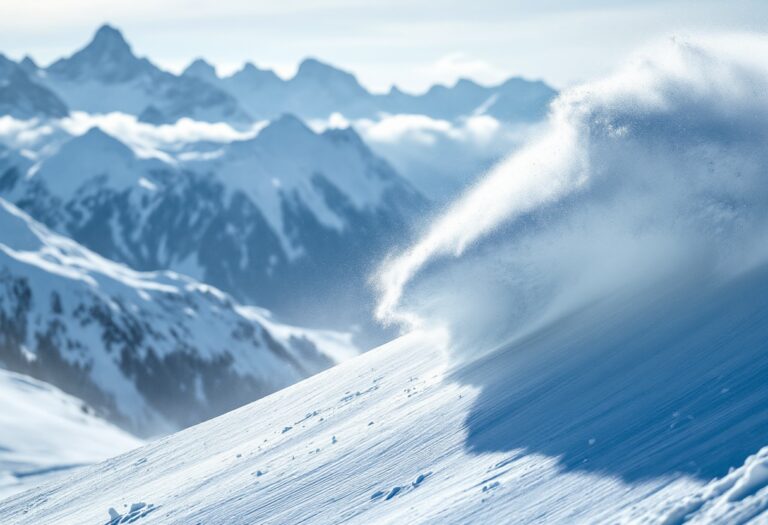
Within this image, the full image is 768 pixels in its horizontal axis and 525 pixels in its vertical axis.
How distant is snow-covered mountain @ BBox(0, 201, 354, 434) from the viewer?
136250 millimetres

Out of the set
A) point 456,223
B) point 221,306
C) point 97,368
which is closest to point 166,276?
point 221,306

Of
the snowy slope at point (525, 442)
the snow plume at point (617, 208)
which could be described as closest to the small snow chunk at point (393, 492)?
the snowy slope at point (525, 442)

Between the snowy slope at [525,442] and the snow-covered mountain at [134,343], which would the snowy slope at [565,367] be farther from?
the snow-covered mountain at [134,343]

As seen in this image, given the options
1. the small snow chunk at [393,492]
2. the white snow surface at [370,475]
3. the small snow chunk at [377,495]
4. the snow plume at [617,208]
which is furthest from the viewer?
the snow plume at [617,208]

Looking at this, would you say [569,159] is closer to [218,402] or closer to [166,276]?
[218,402]

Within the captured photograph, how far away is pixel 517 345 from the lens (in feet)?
54.3

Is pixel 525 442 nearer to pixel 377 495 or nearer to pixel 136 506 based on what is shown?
pixel 377 495

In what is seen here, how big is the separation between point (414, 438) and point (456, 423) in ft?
2.02

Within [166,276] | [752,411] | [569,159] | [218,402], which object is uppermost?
[166,276]

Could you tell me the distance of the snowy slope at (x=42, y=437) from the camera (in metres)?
65.7

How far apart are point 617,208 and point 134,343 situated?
13174cm

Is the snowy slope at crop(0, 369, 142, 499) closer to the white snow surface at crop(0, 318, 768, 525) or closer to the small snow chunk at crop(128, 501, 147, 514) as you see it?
the white snow surface at crop(0, 318, 768, 525)

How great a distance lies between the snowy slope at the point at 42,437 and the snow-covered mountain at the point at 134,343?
28653 mm

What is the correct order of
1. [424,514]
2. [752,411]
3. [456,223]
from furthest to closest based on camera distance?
[456,223], [424,514], [752,411]
